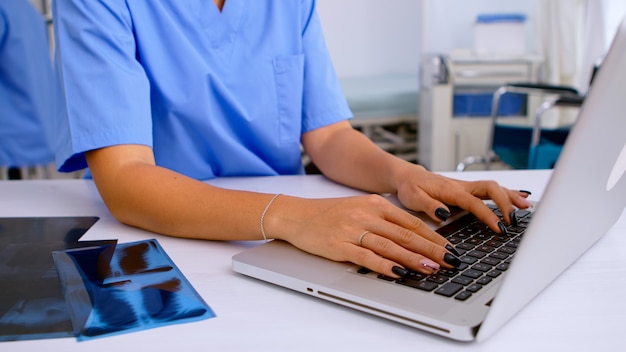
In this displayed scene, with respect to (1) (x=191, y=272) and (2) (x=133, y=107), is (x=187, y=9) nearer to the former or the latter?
(2) (x=133, y=107)

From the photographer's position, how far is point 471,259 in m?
0.65

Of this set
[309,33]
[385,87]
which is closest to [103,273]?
[309,33]

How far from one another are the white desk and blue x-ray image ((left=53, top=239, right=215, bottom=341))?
15 millimetres

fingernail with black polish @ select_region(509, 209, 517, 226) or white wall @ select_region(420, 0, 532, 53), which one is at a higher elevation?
white wall @ select_region(420, 0, 532, 53)

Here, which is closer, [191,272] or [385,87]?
[191,272]

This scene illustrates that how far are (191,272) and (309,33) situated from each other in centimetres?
69

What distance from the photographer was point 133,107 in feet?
3.02

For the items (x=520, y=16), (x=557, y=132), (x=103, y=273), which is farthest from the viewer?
(x=520, y=16)

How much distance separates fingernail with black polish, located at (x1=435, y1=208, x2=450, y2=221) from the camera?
2.56ft

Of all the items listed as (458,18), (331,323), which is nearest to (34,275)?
(331,323)

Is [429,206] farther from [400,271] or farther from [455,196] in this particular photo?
[400,271]

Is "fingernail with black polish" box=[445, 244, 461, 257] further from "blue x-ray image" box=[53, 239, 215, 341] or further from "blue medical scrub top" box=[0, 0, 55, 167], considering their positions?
"blue medical scrub top" box=[0, 0, 55, 167]

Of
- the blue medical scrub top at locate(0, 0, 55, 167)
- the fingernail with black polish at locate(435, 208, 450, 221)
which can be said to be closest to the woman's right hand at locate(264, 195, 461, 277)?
the fingernail with black polish at locate(435, 208, 450, 221)

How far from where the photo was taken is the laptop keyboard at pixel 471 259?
1.87 ft
